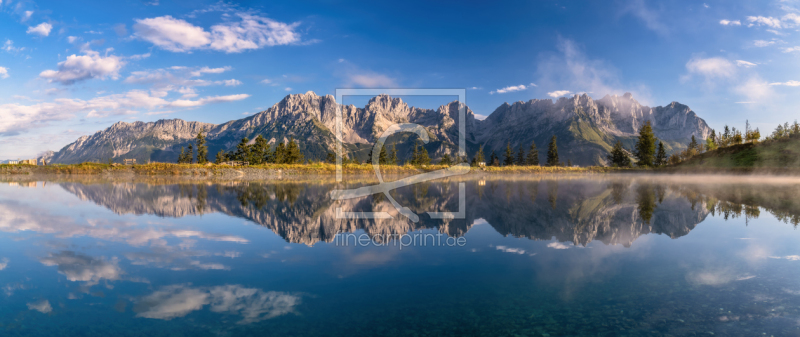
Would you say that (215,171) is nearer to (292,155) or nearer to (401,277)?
(292,155)

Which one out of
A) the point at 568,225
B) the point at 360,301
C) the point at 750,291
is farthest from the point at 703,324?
the point at 568,225

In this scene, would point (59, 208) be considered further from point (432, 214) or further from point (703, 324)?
point (703, 324)

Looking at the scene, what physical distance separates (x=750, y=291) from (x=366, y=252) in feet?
27.1

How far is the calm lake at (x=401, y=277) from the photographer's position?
548cm

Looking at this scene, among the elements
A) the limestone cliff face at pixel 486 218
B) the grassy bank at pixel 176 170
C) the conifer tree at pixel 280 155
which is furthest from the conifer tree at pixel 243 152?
the limestone cliff face at pixel 486 218

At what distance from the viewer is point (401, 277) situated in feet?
25.3

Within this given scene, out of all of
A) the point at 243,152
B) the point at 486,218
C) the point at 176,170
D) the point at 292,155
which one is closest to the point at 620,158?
the point at 292,155

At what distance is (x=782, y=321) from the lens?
556 cm

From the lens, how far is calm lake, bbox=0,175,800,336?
548 cm

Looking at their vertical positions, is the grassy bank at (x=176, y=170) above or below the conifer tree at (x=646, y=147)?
below

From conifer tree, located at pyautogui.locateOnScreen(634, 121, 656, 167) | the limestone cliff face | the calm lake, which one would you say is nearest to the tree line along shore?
conifer tree, located at pyautogui.locateOnScreen(634, 121, 656, 167)

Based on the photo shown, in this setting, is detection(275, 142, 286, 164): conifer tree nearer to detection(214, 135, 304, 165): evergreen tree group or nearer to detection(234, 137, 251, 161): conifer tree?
detection(214, 135, 304, 165): evergreen tree group

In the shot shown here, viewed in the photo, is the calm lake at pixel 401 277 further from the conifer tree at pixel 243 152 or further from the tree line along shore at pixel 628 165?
the conifer tree at pixel 243 152

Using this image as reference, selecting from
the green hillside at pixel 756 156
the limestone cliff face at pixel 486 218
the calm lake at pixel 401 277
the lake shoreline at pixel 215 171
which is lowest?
the calm lake at pixel 401 277
